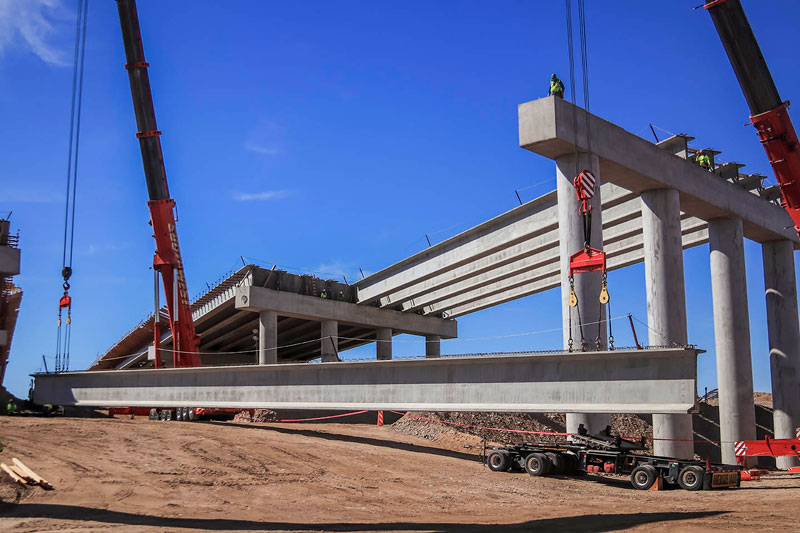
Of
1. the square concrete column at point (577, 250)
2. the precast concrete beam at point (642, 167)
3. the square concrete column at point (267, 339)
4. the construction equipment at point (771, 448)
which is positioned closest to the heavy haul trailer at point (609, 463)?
the square concrete column at point (577, 250)

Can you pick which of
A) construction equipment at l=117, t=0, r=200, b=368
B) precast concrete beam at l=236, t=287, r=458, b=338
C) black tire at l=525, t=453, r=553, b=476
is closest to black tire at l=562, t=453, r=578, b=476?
black tire at l=525, t=453, r=553, b=476

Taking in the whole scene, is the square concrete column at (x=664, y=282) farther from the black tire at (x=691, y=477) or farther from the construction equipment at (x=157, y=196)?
the construction equipment at (x=157, y=196)

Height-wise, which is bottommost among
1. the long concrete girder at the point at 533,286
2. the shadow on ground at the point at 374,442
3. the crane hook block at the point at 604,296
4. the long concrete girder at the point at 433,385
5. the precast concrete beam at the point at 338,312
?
the shadow on ground at the point at 374,442

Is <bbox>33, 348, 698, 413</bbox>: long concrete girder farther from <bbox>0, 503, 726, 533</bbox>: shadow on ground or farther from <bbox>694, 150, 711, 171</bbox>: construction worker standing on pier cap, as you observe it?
<bbox>694, 150, 711, 171</bbox>: construction worker standing on pier cap

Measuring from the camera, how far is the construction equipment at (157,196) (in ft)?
110

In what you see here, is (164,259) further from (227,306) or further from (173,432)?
(173,432)

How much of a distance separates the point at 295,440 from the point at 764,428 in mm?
25437

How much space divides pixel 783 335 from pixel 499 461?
1563 centimetres

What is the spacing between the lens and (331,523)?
1333 centimetres

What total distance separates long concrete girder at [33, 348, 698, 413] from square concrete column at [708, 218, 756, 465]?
412 inches

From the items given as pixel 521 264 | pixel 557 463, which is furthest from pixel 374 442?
pixel 521 264

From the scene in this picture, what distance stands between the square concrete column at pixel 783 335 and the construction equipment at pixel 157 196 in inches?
957

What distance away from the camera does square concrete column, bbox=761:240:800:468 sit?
29.8 metres

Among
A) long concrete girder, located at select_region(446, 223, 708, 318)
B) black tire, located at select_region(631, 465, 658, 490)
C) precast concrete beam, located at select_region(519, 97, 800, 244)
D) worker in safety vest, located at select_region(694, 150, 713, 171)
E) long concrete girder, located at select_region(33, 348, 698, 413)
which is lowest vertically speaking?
black tire, located at select_region(631, 465, 658, 490)
